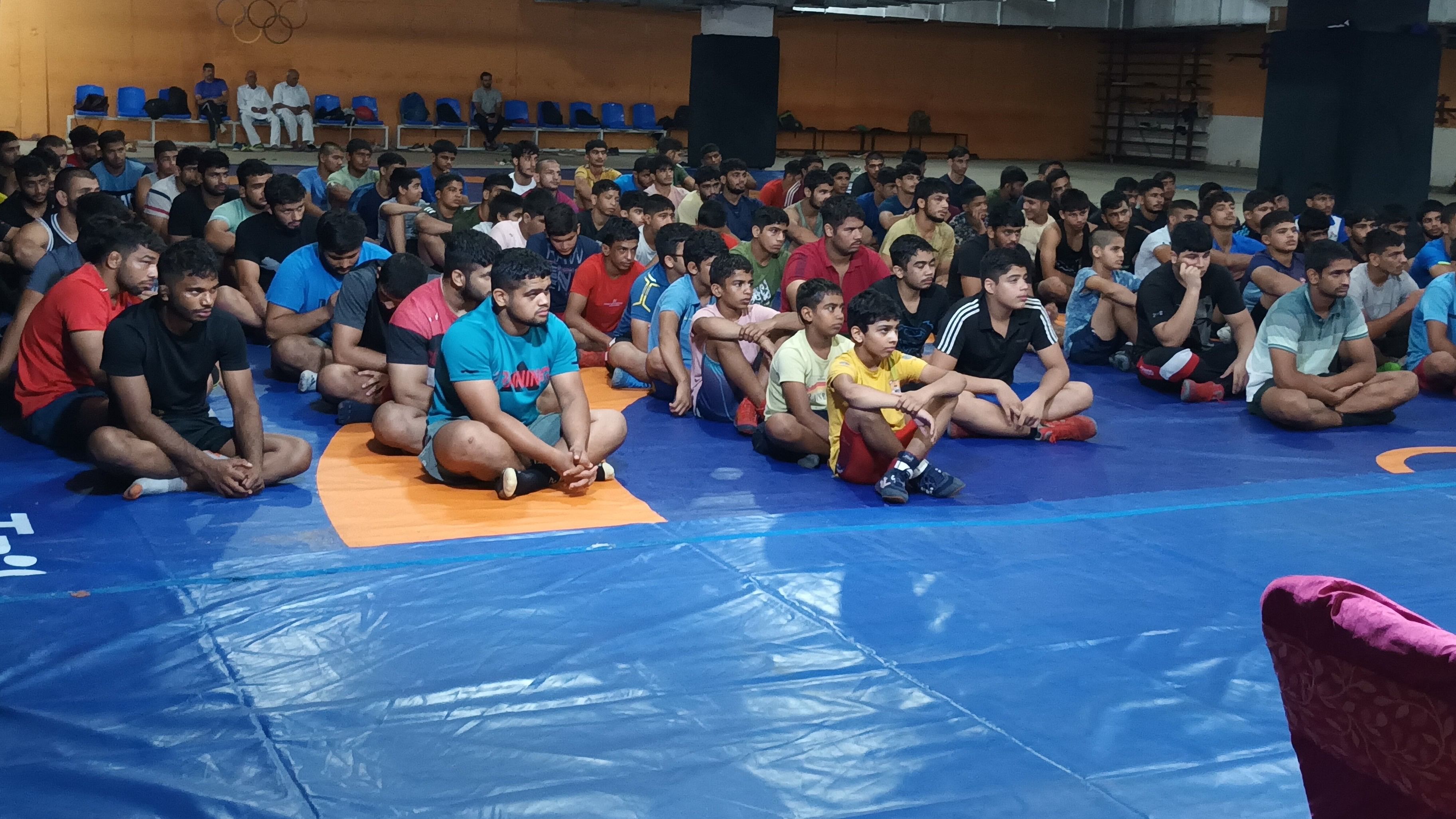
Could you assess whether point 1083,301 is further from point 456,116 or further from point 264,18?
point 264,18

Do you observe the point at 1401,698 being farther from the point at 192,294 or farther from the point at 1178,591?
the point at 192,294

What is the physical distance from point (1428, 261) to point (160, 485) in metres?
8.26

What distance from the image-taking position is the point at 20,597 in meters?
Result: 4.28

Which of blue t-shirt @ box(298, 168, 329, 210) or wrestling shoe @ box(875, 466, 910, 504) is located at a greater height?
blue t-shirt @ box(298, 168, 329, 210)

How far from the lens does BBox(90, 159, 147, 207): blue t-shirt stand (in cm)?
1141

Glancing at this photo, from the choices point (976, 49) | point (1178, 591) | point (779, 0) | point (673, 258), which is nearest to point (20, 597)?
point (1178, 591)

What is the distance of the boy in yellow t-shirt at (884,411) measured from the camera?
579cm

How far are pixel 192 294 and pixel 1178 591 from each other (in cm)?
374

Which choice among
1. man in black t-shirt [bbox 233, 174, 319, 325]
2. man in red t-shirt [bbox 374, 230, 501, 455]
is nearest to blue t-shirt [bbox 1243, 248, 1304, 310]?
man in red t-shirt [bbox 374, 230, 501, 455]

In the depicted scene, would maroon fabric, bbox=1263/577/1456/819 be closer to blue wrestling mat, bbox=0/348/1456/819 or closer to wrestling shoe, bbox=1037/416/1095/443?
blue wrestling mat, bbox=0/348/1456/819

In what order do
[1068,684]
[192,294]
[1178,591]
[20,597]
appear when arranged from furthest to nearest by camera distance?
1. [192,294]
2. [1178,591]
3. [20,597]
4. [1068,684]

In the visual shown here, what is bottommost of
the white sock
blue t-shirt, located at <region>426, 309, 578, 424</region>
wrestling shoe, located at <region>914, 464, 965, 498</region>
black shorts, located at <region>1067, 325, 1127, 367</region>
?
the white sock

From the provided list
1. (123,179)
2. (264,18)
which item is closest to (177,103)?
(264,18)

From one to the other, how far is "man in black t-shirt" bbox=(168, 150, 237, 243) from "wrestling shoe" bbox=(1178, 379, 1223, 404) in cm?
627
